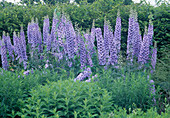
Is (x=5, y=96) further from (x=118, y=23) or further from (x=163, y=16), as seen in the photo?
(x=163, y=16)

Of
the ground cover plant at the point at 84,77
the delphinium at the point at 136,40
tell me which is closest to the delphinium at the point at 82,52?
the ground cover plant at the point at 84,77

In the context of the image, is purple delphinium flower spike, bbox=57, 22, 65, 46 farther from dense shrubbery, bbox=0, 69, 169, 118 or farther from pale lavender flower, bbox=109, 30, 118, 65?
dense shrubbery, bbox=0, 69, 169, 118

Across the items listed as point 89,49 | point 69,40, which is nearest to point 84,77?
point 89,49

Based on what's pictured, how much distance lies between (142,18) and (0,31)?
5834 mm

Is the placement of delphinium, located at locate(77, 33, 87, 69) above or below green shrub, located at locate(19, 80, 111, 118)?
above

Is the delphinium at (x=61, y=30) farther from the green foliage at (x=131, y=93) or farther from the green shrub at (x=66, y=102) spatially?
the green shrub at (x=66, y=102)

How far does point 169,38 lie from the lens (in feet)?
25.0

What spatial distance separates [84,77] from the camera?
185 inches

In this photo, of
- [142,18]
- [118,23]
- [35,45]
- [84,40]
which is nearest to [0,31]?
[35,45]

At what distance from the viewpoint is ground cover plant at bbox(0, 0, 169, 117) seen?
3.01 m


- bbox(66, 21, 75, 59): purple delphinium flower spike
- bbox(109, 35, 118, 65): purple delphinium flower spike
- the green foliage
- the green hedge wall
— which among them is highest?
the green hedge wall

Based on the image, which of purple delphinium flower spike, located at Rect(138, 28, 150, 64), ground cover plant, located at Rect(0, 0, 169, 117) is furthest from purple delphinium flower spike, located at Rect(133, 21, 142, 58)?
purple delphinium flower spike, located at Rect(138, 28, 150, 64)

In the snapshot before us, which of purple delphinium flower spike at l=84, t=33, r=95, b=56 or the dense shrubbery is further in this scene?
purple delphinium flower spike at l=84, t=33, r=95, b=56

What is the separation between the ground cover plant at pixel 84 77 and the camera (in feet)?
9.86
